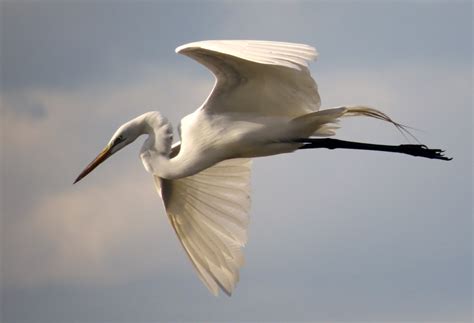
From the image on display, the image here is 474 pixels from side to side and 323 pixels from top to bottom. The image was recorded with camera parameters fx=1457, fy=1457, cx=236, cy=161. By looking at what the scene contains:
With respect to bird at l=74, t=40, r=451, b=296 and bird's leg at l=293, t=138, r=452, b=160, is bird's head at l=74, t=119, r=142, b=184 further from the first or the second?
bird's leg at l=293, t=138, r=452, b=160

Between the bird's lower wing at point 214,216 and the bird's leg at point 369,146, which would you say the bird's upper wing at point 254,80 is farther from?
the bird's lower wing at point 214,216

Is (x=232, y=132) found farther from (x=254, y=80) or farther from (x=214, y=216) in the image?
(x=214, y=216)

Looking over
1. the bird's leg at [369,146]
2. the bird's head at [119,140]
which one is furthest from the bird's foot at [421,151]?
the bird's head at [119,140]

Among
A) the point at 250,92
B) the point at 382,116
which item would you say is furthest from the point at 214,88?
the point at 382,116

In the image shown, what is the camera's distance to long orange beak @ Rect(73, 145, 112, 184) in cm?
1410

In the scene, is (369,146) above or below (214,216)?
above

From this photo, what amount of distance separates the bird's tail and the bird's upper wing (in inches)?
4.9

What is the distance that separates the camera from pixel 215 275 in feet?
46.9

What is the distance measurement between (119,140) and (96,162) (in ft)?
1.22

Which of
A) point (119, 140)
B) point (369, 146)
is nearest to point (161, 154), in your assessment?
point (119, 140)

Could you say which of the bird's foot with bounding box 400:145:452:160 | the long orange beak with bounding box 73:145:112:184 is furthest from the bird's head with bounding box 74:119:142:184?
the bird's foot with bounding box 400:145:452:160

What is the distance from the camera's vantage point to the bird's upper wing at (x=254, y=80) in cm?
1233

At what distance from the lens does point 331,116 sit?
13312 millimetres

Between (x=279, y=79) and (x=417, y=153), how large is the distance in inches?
70.7
